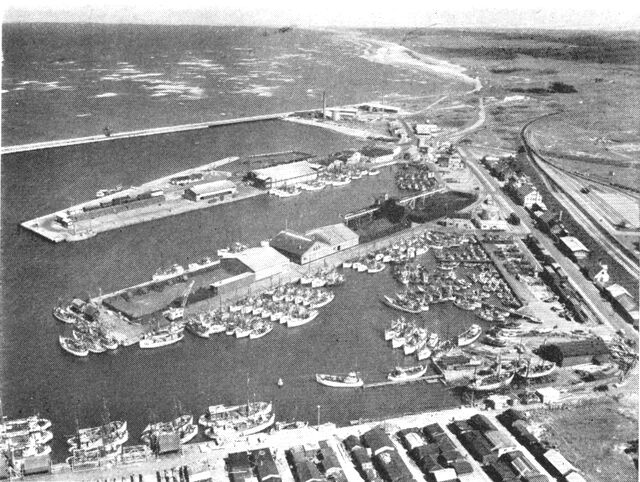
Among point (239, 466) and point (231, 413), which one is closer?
point (239, 466)

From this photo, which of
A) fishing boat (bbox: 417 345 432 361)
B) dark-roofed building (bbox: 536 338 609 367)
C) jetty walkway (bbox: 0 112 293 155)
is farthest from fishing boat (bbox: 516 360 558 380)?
jetty walkway (bbox: 0 112 293 155)

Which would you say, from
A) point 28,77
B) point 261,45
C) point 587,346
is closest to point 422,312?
point 587,346

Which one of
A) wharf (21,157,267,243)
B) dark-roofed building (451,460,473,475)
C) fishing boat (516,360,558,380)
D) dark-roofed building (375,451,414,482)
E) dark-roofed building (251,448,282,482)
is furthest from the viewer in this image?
wharf (21,157,267,243)

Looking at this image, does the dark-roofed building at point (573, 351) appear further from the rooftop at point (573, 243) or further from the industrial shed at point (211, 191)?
the industrial shed at point (211, 191)

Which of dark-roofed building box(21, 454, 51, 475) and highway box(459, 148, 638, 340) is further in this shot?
highway box(459, 148, 638, 340)

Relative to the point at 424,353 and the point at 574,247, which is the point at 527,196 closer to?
the point at 574,247

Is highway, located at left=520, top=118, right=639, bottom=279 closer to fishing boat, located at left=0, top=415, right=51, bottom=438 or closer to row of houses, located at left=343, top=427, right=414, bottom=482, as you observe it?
row of houses, located at left=343, top=427, right=414, bottom=482

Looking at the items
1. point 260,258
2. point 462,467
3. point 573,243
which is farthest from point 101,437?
point 573,243
